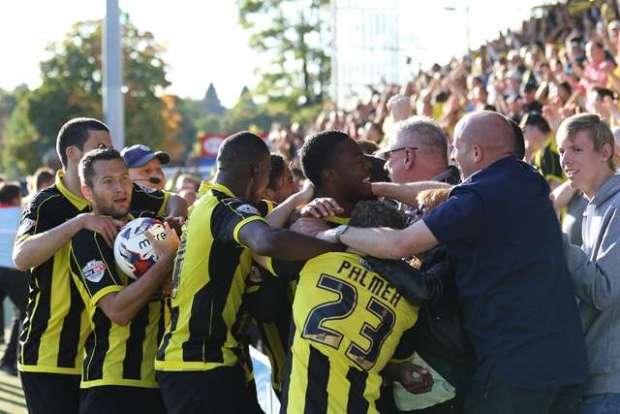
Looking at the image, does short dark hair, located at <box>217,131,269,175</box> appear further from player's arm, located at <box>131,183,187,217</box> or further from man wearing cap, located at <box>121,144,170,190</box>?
man wearing cap, located at <box>121,144,170,190</box>

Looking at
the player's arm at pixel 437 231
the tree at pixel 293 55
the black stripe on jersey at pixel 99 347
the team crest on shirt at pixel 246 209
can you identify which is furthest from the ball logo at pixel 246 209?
the tree at pixel 293 55

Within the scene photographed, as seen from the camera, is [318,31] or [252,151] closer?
[252,151]

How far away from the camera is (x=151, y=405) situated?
5.19 m

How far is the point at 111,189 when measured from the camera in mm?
5172

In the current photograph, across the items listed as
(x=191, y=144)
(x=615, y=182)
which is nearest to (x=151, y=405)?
(x=615, y=182)

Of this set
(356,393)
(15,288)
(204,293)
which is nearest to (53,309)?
(204,293)

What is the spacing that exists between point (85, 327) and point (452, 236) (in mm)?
2211

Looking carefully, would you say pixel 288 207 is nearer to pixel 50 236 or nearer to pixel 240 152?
pixel 240 152

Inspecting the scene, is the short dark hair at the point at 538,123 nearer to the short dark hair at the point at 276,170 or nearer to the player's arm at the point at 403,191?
the short dark hair at the point at 276,170

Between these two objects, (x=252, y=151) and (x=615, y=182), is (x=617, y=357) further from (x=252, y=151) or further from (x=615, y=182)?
(x=252, y=151)

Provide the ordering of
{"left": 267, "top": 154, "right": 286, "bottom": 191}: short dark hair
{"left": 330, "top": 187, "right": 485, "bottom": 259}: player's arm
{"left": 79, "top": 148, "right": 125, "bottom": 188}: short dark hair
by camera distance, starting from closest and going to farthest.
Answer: {"left": 330, "top": 187, "right": 485, "bottom": 259}: player's arm, {"left": 79, "top": 148, "right": 125, "bottom": 188}: short dark hair, {"left": 267, "top": 154, "right": 286, "bottom": 191}: short dark hair

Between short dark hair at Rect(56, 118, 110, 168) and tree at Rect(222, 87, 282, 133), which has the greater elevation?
short dark hair at Rect(56, 118, 110, 168)

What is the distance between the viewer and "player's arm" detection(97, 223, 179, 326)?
4867mm

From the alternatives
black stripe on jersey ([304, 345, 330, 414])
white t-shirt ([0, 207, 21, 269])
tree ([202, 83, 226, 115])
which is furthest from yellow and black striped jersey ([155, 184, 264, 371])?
tree ([202, 83, 226, 115])
